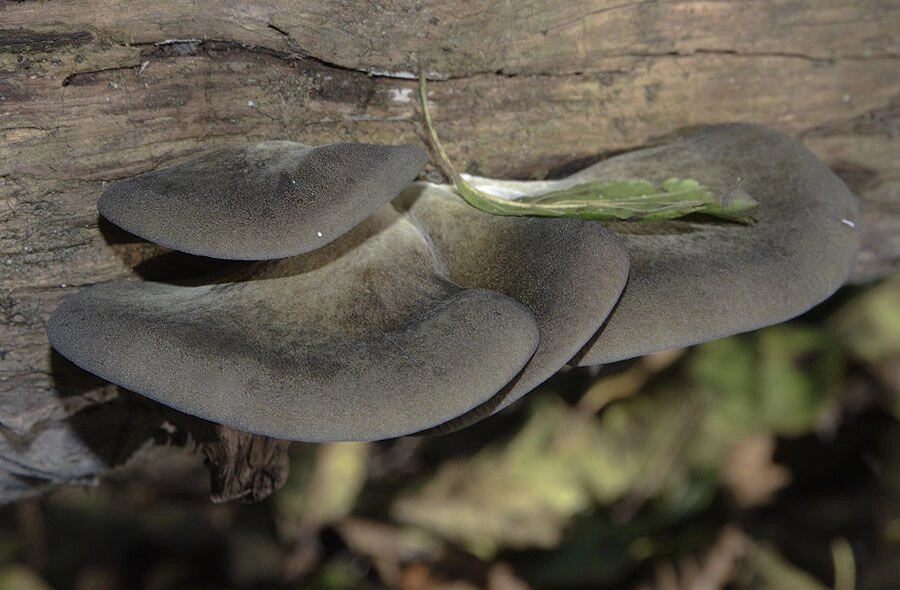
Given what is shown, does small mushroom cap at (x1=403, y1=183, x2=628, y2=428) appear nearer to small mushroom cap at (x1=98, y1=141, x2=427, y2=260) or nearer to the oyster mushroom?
the oyster mushroom

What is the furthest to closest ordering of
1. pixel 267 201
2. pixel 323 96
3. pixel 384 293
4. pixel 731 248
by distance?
1. pixel 323 96
2. pixel 731 248
3. pixel 384 293
4. pixel 267 201

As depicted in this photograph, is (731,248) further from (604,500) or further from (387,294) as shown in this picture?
(604,500)

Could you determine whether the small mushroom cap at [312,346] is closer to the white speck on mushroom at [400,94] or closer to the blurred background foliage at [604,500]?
the white speck on mushroom at [400,94]

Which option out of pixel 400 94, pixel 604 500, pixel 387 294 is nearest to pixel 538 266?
pixel 387 294

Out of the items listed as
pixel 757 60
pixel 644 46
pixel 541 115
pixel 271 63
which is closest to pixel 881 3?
pixel 757 60

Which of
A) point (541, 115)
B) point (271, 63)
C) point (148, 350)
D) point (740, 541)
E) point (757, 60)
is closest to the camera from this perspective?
point (148, 350)

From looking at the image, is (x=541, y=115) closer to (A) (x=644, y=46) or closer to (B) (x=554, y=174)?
(B) (x=554, y=174)

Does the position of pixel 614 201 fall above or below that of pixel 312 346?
above
